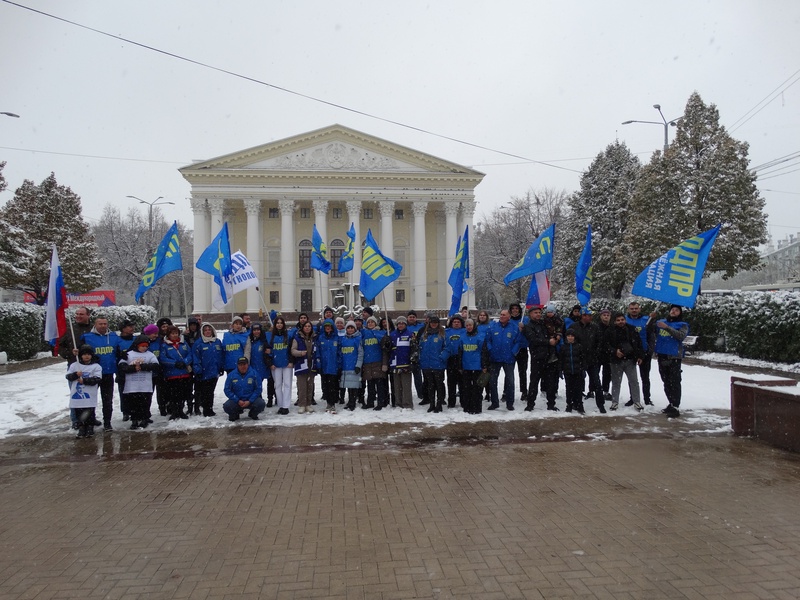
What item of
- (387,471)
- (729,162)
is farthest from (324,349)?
(729,162)

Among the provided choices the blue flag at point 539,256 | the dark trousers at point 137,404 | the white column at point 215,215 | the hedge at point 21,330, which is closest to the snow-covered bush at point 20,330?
the hedge at point 21,330

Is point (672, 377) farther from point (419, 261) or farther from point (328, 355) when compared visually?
point (419, 261)

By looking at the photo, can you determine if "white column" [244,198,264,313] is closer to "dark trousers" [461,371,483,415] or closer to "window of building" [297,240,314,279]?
"window of building" [297,240,314,279]

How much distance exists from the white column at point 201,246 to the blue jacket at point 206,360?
40.1 metres

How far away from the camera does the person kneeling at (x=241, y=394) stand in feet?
29.5

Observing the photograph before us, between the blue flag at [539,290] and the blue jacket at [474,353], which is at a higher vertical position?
the blue flag at [539,290]

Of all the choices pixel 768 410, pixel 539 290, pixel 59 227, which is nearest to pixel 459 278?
pixel 539 290

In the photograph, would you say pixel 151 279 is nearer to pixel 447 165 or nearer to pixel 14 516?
pixel 14 516

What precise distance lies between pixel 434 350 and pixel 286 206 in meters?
41.7

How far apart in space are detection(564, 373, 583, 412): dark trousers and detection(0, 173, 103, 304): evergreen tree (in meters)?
30.7

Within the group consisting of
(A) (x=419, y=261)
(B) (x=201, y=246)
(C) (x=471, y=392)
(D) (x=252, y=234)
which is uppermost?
(D) (x=252, y=234)

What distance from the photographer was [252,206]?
4828 centimetres

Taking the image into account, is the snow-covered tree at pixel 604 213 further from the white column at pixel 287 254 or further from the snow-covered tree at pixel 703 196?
the white column at pixel 287 254

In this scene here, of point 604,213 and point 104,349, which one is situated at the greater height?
point 604,213
